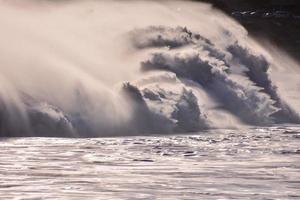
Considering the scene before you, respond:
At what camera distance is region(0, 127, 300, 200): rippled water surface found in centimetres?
1150

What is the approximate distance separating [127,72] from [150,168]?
894 cm

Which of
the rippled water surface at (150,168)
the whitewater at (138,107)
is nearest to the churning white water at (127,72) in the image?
the whitewater at (138,107)

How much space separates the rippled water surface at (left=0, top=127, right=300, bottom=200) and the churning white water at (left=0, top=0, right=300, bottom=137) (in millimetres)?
1170

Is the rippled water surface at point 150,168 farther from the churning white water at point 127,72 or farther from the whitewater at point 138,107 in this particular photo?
the churning white water at point 127,72

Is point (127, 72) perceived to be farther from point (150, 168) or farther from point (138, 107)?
point (150, 168)

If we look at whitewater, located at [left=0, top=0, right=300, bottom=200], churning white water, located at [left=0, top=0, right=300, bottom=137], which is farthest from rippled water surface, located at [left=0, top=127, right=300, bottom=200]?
churning white water, located at [left=0, top=0, right=300, bottom=137]

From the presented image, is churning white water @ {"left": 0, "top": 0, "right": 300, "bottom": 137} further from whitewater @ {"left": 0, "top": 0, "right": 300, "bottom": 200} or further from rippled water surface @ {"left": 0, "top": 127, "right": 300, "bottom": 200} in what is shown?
rippled water surface @ {"left": 0, "top": 127, "right": 300, "bottom": 200}

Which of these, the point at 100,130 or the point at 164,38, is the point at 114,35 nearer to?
the point at 164,38

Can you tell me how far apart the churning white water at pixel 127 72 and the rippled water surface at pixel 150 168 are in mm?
1170

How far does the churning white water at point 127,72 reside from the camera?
18.5 meters

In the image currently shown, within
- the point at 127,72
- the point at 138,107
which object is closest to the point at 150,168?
the point at 138,107

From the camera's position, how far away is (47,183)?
11.9 metres

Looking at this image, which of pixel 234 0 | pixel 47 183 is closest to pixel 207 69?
pixel 47 183

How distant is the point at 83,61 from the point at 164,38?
322 cm
